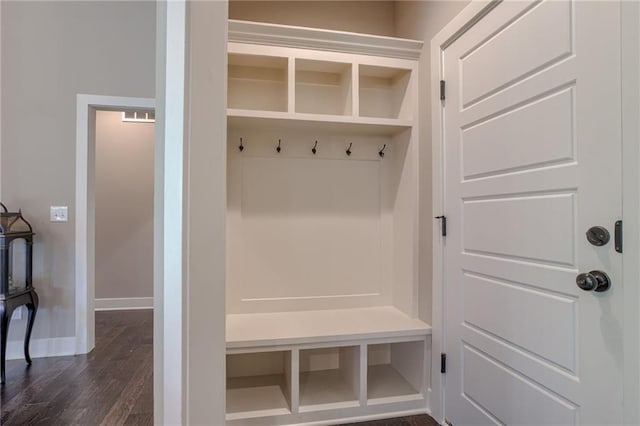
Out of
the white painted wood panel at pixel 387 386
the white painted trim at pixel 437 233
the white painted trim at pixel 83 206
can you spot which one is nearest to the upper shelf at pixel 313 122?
the white painted trim at pixel 437 233

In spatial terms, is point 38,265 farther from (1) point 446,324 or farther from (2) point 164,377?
(1) point 446,324

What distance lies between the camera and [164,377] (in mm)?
784

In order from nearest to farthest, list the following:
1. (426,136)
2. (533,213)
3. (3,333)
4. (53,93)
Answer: (533,213) < (426,136) < (3,333) < (53,93)

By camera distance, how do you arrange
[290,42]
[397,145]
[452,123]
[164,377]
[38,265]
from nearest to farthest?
1. [164,377]
2. [452,123]
3. [290,42]
4. [397,145]
5. [38,265]

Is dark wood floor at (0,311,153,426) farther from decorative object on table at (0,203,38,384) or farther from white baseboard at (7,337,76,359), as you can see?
decorative object on table at (0,203,38,384)

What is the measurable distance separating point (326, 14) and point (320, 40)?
50 cm

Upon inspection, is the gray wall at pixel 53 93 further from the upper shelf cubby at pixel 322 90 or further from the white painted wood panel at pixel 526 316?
the white painted wood panel at pixel 526 316

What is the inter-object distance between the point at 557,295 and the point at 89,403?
248 cm

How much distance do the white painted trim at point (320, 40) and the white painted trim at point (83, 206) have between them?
1408mm

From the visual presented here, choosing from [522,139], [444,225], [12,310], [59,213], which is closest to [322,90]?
[444,225]

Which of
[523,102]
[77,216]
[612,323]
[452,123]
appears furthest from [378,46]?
[77,216]

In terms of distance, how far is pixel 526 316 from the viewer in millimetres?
1301

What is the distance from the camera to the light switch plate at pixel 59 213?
2658mm

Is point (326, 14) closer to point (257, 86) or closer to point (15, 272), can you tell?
point (257, 86)
